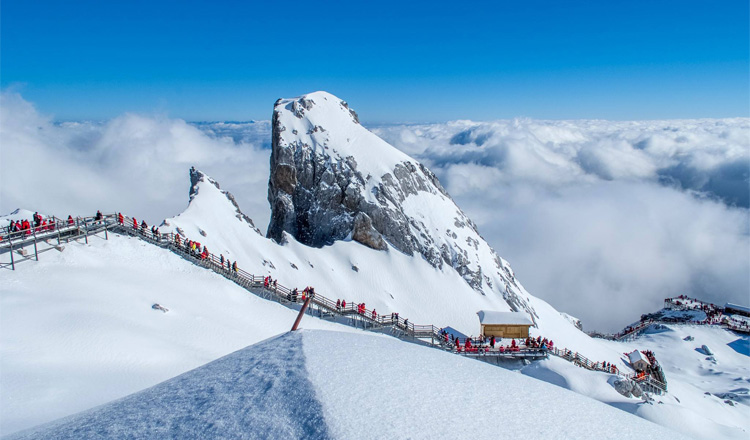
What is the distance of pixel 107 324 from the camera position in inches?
842

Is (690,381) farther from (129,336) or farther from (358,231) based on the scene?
(129,336)

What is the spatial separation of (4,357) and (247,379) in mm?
13791

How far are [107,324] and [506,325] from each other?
92.2 ft

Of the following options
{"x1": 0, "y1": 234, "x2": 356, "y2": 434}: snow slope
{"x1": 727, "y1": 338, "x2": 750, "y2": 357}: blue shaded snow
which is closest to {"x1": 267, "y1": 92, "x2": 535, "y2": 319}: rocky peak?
{"x1": 727, "y1": 338, "x2": 750, "y2": 357}: blue shaded snow

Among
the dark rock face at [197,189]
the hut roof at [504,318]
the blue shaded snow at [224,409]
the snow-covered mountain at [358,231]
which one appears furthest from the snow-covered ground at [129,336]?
the dark rock face at [197,189]

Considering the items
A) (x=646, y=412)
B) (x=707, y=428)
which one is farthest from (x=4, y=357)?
(x=707, y=428)

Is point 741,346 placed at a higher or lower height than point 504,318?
lower

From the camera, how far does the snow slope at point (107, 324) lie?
15945mm

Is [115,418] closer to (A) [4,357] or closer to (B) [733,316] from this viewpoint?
(A) [4,357]

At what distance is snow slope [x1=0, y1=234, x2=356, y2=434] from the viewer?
1595 centimetres

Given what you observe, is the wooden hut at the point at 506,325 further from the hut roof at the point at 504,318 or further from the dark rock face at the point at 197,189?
the dark rock face at the point at 197,189

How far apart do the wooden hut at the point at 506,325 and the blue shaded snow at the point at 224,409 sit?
30319mm

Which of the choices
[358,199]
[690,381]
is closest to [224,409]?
[690,381]

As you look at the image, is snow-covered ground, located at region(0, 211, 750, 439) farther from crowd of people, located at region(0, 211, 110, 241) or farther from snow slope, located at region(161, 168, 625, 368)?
snow slope, located at region(161, 168, 625, 368)
